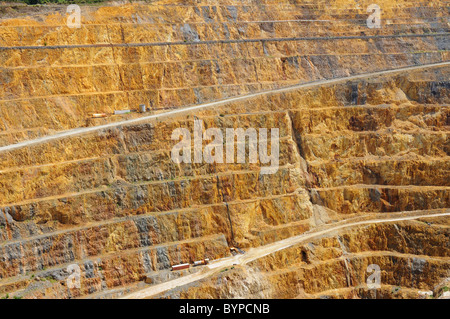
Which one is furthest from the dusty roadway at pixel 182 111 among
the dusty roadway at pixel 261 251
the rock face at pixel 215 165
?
the dusty roadway at pixel 261 251

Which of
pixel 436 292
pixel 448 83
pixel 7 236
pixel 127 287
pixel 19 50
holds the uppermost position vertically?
pixel 19 50

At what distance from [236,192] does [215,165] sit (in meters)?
3.33

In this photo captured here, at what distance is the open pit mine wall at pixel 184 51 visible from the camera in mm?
62406

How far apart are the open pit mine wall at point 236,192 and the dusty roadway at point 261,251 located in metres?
0.85

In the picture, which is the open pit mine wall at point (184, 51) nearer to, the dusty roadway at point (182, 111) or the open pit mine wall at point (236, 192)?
the dusty roadway at point (182, 111)

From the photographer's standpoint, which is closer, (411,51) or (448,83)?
(448,83)

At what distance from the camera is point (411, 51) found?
79312 mm

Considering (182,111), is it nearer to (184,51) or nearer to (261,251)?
(184,51)

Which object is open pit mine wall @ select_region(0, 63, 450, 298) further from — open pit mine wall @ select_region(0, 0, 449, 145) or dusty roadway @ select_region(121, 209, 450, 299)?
open pit mine wall @ select_region(0, 0, 449, 145)

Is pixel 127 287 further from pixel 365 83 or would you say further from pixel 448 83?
pixel 448 83

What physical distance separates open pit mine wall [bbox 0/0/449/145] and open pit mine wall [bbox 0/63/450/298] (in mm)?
5307

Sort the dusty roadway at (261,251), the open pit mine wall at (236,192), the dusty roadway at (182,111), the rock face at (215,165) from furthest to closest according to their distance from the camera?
1. the dusty roadway at (182,111)
2. the rock face at (215,165)
3. the open pit mine wall at (236,192)
4. the dusty roadway at (261,251)
